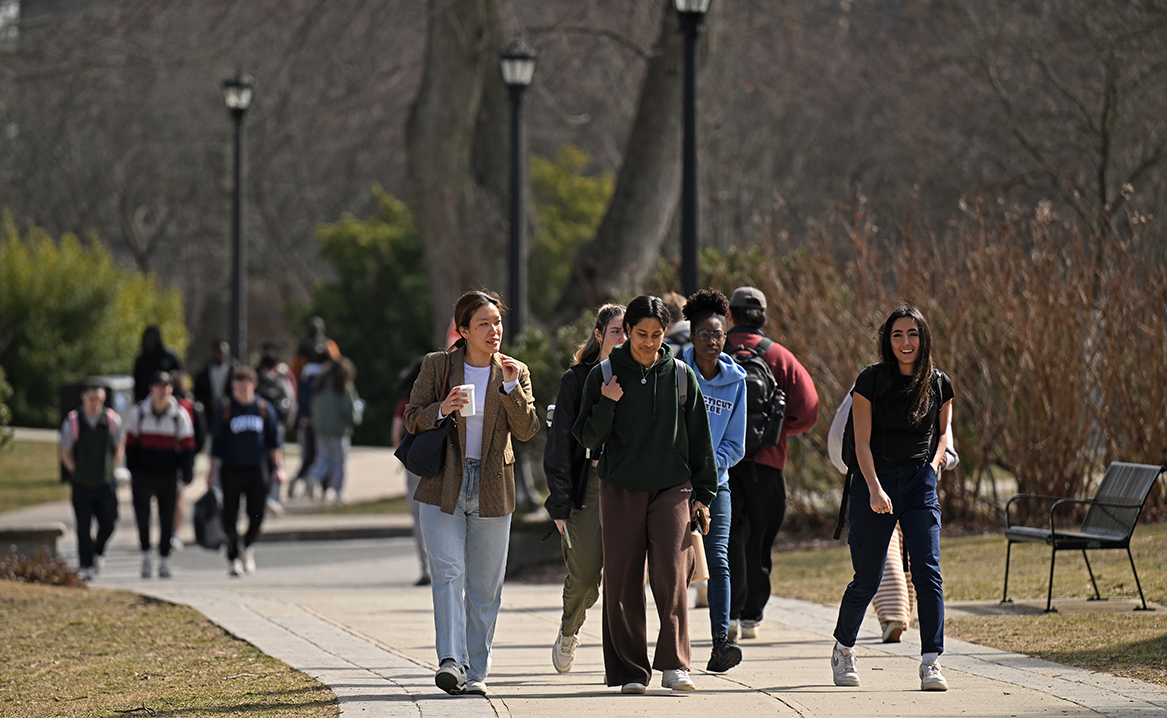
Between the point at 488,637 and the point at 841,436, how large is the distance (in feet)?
6.10

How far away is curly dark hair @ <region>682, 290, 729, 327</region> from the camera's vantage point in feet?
24.4

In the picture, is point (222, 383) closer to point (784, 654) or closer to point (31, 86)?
point (784, 654)

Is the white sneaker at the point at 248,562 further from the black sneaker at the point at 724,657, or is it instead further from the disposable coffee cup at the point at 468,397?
the disposable coffee cup at the point at 468,397

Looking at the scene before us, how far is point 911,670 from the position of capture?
23.7ft

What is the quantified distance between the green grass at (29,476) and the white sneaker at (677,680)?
13334mm

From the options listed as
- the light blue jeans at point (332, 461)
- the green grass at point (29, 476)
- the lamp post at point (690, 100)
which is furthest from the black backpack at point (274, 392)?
the lamp post at point (690, 100)

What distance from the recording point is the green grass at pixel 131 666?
6.76 metres

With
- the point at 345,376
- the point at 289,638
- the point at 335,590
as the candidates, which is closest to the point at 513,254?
the point at 345,376

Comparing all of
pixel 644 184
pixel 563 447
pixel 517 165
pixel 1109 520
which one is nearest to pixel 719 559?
pixel 563 447

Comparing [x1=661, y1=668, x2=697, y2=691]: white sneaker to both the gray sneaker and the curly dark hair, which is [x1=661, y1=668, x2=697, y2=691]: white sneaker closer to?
the gray sneaker

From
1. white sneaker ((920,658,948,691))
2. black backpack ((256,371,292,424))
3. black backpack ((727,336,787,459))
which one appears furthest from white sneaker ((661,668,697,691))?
black backpack ((256,371,292,424))

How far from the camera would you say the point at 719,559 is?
24.2 feet

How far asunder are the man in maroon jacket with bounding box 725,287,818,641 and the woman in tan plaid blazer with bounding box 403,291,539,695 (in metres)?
1.54

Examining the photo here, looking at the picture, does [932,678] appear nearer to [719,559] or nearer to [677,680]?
[677,680]
